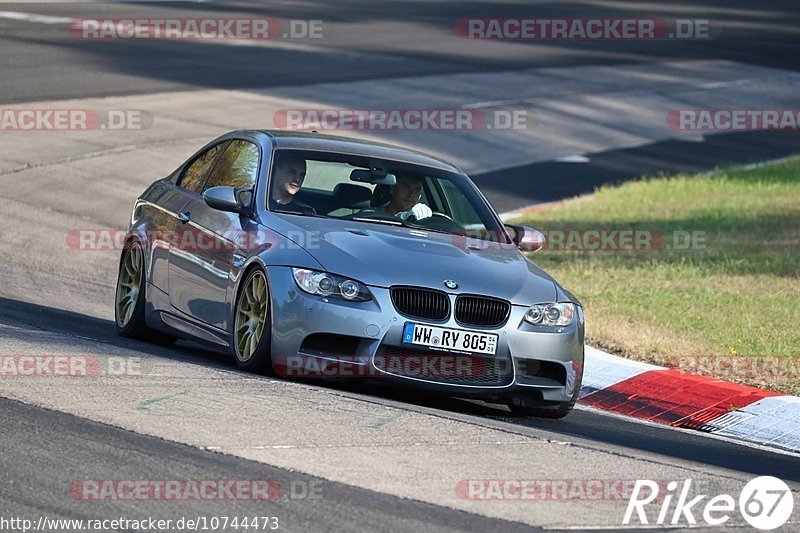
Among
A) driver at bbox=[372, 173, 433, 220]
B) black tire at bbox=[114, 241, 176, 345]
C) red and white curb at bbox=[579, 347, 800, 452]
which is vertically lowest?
red and white curb at bbox=[579, 347, 800, 452]

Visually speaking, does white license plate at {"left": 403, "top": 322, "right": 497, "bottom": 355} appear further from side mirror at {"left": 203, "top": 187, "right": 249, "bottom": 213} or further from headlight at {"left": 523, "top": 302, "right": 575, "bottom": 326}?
side mirror at {"left": 203, "top": 187, "right": 249, "bottom": 213}

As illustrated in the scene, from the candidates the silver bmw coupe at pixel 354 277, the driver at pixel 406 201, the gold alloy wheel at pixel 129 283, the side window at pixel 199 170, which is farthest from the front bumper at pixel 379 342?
the gold alloy wheel at pixel 129 283

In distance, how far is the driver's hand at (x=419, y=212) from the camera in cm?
982

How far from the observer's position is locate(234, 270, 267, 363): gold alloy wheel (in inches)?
351

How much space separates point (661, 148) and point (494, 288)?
18.3 meters

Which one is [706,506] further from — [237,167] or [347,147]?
[237,167]

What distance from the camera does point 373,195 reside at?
32.2 feet

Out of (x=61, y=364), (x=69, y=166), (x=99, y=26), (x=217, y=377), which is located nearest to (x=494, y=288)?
(x=217, y=377)

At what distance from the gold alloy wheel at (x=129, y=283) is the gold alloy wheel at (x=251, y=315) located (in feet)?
5.62

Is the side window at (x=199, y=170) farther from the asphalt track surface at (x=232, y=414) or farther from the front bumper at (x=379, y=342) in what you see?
the front bumper at (x=379, y=342)

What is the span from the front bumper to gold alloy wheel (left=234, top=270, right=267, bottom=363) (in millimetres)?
182

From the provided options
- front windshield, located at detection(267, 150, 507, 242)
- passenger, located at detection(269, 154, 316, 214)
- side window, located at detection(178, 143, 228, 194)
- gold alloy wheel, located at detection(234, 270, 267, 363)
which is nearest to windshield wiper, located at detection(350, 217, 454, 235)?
front windshield, located at detection(267, 150, 507, 242)

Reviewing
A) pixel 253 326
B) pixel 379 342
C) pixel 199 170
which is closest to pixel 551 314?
pixel 379 342

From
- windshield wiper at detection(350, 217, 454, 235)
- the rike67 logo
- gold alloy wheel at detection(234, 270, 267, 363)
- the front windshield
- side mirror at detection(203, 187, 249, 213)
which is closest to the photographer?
the rike67 logo
